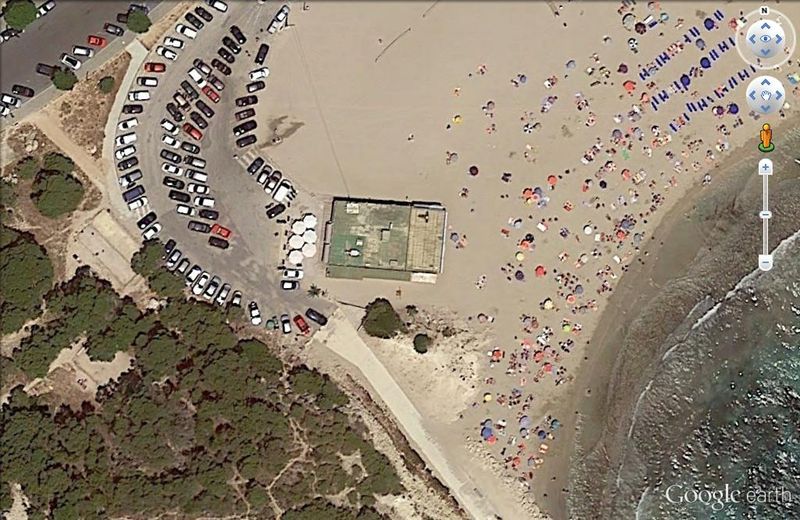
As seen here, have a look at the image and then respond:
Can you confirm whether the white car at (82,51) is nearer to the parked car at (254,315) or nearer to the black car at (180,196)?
the black car at (180,196)

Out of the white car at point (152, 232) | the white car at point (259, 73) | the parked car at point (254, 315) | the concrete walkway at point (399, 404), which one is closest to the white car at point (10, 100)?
the white car at point (152, 232)

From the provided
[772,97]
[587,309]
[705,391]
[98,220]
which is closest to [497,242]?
[587,309]

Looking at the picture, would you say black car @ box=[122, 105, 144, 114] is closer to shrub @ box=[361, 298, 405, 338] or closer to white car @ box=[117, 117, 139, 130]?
white car @ box=[117, 117, 139, 130]

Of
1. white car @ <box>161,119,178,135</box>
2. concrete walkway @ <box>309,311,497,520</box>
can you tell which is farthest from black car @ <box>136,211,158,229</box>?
concrete walkway @ <box>309,311,497,520</box>

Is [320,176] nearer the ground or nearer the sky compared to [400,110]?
nearer the ground

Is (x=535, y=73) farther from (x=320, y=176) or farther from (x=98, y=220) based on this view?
(x=98, y=220)

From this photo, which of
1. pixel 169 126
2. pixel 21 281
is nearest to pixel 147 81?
pixel 169 126
